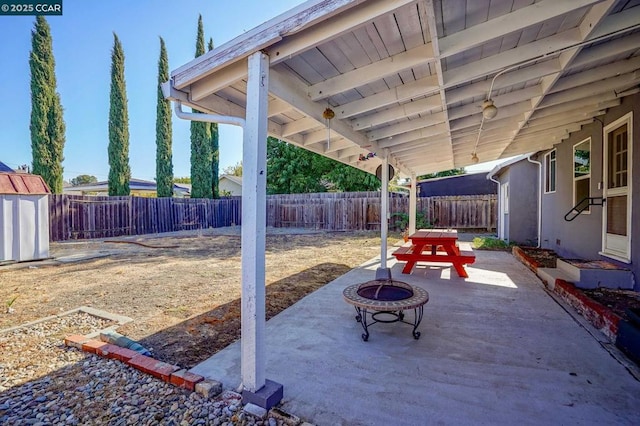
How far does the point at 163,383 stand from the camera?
2.20 meters

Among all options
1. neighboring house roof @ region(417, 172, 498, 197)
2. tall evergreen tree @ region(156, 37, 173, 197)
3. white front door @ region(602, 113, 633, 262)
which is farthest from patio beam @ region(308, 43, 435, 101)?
tall evergreen tree @ region(156, 37, 173, 197)

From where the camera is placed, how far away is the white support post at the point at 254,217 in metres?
1.91

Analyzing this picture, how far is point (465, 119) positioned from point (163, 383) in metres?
4.94

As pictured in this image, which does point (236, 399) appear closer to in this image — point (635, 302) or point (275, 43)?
point (275, 43)

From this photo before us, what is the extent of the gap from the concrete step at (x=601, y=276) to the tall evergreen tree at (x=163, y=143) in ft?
62.2

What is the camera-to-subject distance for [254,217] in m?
1.91

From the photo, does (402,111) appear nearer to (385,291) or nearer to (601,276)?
(385,291)

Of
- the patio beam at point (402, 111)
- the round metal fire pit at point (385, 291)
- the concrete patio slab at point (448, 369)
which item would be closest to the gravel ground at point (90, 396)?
the concrete patio slab at point (448, 369)

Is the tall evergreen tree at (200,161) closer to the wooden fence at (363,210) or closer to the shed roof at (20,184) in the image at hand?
the wooden fence at (363,210)

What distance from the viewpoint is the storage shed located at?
260 inches

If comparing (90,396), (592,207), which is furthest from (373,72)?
(592,207)

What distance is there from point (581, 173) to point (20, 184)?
11693mm

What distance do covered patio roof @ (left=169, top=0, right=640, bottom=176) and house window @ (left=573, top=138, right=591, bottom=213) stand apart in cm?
132

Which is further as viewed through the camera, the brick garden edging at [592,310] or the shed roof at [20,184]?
the shed roof at [20,184]
